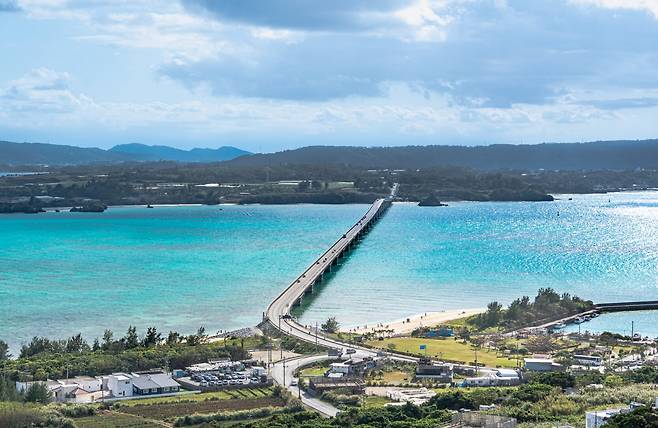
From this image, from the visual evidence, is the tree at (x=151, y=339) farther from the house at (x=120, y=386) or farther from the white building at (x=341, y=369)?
the white building at (x=341, y=369)

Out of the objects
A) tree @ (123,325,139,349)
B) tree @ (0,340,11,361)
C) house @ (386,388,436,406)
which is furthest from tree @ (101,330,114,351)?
house @ (386,388,436,406)

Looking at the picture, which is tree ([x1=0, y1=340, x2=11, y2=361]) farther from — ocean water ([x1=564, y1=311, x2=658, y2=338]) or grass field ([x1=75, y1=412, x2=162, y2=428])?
ocean water ([x1=564, y1=311, x2=658, y2=338])

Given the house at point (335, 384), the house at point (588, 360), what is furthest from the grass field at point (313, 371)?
the house at point (588, 360)

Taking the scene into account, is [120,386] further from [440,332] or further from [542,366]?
[440,332]

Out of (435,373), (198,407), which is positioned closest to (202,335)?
(435,373)

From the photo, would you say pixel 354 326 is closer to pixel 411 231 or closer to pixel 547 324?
pixel 547 324

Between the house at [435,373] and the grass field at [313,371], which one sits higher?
the house at [435,373]
